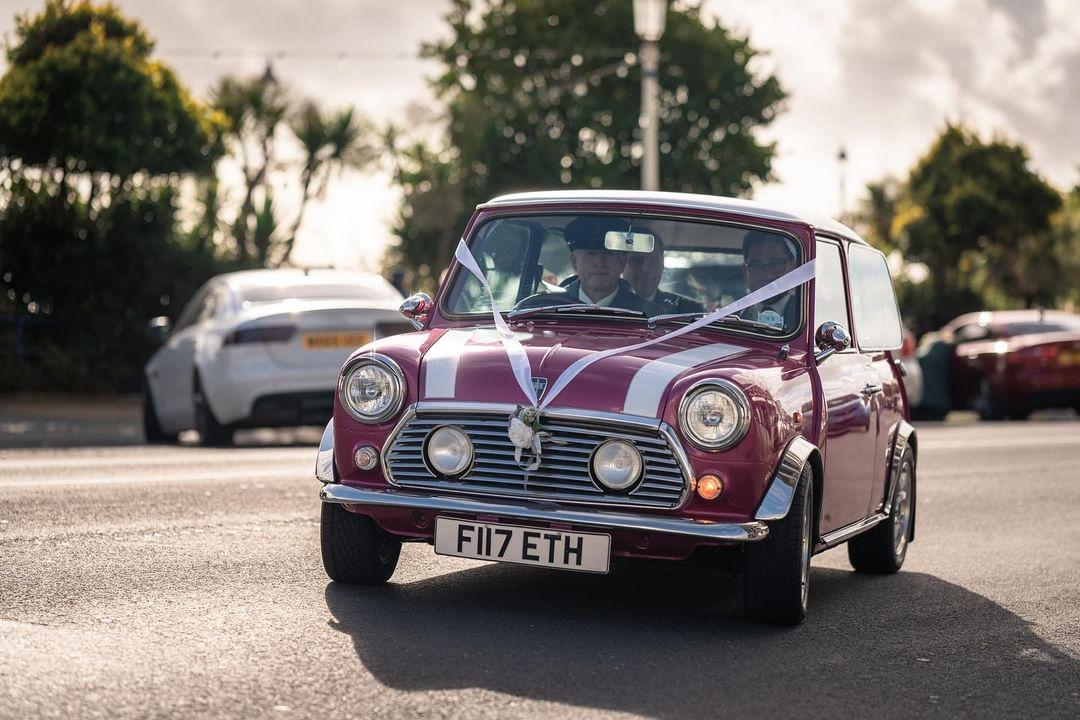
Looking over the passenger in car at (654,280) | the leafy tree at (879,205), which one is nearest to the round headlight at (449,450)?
the passenger in car at (654,280)

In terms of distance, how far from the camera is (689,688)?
5.50 metres

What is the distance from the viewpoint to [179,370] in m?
14.9

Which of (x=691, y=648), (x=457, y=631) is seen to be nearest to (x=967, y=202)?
(x=691, y=648)

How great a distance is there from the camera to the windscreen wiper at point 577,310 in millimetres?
7262

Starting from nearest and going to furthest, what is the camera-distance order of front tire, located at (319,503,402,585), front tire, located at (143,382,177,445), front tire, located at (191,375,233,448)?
front tire, located at (319,503,402,585)
front tire, located at (191,375,233,448)
front tire, located at (143,382,177,445)

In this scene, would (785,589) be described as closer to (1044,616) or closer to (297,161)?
(1044,616)

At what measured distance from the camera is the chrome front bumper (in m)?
6.19

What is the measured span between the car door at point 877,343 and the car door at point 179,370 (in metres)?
7.21

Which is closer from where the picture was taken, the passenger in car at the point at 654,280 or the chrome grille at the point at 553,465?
the chrome grille at the point at 553,465

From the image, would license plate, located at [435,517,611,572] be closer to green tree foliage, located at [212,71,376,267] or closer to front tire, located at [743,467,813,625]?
front tire, located at [743,467,813,625]

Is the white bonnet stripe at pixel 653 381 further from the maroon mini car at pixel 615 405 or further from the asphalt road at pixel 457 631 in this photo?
the asphalt road at pixel 457 631

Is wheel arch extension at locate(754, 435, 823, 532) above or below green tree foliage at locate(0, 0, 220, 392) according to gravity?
below

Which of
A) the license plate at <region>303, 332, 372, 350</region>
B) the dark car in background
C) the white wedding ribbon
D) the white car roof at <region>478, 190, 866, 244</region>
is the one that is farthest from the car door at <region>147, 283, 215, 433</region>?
the dark car in background

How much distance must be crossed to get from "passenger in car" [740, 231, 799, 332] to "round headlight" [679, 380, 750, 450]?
109cm
